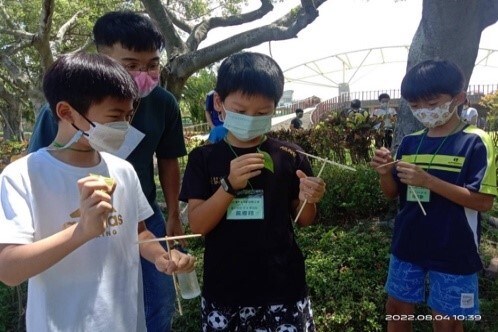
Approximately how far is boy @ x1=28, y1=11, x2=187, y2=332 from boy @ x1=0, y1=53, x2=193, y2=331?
1.50 feet

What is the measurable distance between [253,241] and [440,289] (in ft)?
3.48

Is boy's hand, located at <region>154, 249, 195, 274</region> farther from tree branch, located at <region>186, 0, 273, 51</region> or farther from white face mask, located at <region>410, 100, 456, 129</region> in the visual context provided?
tree branch, located at <region>186, 0, 273, 51</region>

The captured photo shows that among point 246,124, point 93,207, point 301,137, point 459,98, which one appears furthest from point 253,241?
point 301,137

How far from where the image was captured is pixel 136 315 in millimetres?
1671

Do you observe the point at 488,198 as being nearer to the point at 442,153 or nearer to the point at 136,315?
the point at 442,153

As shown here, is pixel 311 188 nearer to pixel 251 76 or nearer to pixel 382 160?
pixel 251 76

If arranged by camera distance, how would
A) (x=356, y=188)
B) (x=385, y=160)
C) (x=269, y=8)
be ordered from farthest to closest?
1. (x=269, y=8)
2. (x=356, y=188)
3. (x=385, y=160)

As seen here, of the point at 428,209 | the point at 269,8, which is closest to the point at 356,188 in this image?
the point at 428,209

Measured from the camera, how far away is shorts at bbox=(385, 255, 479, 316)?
2143mm

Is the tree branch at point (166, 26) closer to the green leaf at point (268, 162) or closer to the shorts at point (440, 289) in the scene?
the green leaf at point (268, 162)

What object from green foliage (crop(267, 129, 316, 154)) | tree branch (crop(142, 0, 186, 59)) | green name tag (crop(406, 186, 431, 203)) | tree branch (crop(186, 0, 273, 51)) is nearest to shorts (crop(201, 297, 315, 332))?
green name tag (crop(406, 186, 431, 203))

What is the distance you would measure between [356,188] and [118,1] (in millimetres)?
11271

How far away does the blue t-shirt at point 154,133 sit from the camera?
2.21 meters

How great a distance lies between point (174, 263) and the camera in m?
1.55
